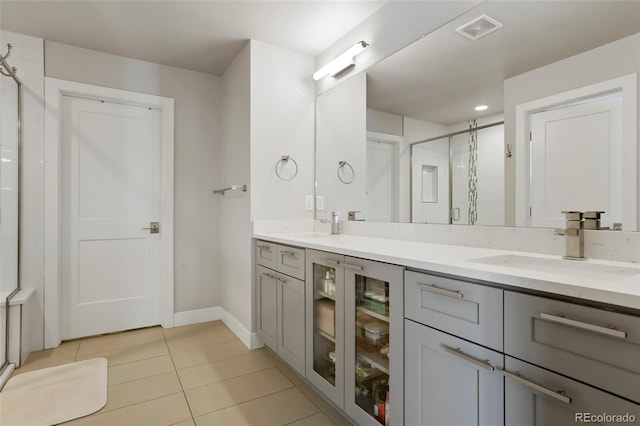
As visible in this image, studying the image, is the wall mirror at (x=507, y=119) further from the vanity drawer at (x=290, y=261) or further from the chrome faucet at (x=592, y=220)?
the vanity drawer at (x=290, y=261)

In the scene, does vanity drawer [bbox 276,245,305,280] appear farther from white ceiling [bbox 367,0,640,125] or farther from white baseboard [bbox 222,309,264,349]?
white ceiling [bbox 367,0,640,125]

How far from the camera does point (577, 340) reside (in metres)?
0.77

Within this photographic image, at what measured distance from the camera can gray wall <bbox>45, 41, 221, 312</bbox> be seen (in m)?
2.89

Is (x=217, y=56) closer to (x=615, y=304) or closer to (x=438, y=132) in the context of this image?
(x=438, y=132)

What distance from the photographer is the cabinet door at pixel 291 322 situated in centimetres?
186

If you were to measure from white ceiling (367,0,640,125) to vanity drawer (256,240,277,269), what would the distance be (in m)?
1.24

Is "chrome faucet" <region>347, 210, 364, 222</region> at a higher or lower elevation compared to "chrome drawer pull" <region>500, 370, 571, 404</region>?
higher

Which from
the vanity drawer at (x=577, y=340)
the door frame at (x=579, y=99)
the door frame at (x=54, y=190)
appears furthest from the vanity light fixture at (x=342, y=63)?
the vanity drawer at (x=577, y=340)

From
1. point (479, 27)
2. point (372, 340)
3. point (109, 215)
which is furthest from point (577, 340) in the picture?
point (109, 215)

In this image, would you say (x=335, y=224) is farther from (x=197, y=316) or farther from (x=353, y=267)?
(x=197, y=316)

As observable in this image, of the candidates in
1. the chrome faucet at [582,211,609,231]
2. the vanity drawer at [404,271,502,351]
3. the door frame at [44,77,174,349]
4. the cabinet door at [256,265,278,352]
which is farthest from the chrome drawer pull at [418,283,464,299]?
the door frame at [44,77,174,349]

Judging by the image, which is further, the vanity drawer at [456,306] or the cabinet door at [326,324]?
the cabinet door at [326,324]

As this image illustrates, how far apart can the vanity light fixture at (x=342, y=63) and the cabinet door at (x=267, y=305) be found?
1573 millimetres

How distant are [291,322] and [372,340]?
70cm
